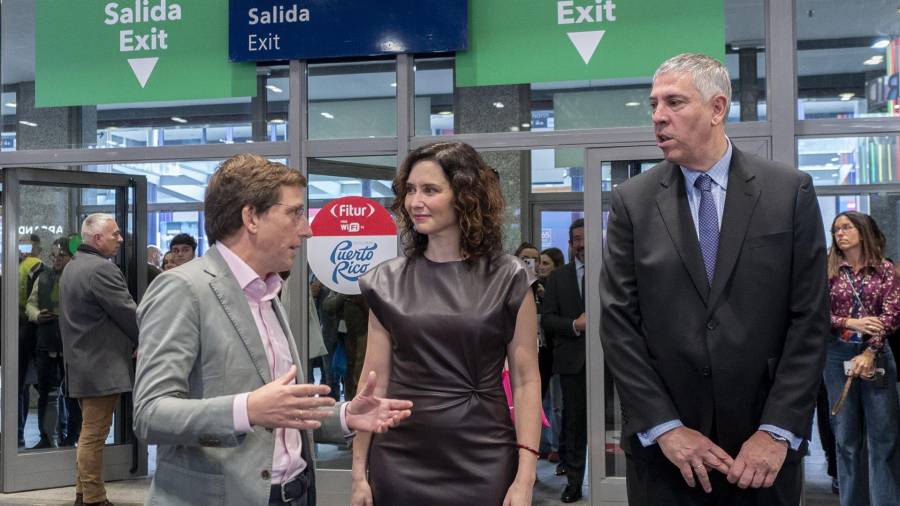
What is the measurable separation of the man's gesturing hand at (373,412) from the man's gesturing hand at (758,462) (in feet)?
2.58

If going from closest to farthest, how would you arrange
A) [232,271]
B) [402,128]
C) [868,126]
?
[232,271] → [868,126] → [402,128]

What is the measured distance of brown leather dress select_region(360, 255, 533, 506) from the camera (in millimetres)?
2549

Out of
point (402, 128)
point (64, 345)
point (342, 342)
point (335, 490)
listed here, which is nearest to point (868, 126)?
point (402, 128)

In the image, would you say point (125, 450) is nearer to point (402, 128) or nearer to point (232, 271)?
point (402, 128)

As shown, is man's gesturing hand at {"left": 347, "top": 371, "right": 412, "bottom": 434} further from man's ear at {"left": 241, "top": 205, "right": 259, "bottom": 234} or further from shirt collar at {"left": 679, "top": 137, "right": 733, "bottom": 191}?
shirt collar at {"left": 679, "top": 137, "right": 733, "bottom": 191}

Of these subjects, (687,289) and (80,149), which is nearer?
(687,289)

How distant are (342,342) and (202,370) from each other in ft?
12.7

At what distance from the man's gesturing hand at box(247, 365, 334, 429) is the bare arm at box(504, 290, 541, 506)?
0.87 metres

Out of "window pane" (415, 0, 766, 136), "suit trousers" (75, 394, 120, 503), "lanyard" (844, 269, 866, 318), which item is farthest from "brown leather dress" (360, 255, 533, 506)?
"suit trousers" (75, 394, 120, 503)

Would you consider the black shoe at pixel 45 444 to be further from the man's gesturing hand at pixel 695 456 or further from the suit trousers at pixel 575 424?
the man's gesturing hand at pixel 695 456

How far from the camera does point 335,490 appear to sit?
Answer: 5.71m

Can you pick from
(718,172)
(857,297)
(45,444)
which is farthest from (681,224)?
(45,444)

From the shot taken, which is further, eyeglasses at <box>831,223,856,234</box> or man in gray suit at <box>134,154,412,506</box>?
eyeglasses at <box>831,223,856,234</box>

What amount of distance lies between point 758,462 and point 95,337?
4.94m
